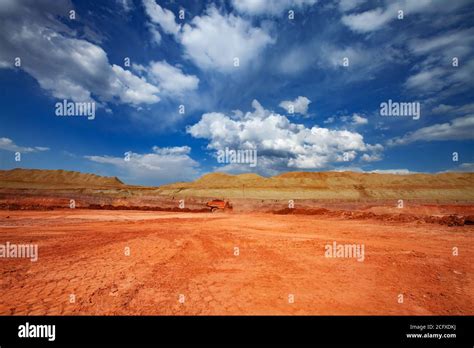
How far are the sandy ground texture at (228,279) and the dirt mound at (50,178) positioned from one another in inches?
3428

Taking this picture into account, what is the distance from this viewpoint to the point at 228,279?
6094 mm

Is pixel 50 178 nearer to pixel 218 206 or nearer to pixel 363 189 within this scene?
pixel 218 206

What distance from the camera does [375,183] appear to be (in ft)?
252

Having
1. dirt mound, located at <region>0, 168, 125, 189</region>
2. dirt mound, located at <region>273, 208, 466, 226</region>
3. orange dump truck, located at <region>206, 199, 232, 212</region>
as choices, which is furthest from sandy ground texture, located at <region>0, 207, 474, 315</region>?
dirt mound, located at <region>0, 168, 125, 189</region>

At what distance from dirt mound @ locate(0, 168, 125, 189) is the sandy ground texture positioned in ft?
286

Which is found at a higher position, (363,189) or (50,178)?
(50,178)

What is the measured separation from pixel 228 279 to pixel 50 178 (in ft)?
357

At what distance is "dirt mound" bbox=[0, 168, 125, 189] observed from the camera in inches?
3206

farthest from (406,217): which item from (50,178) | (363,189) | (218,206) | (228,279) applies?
(50,178)

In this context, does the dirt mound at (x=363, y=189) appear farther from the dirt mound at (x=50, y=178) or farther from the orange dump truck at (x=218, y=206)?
the dirt mound at (x=50, y=178)

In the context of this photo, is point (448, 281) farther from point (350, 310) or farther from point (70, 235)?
point (70, 235)

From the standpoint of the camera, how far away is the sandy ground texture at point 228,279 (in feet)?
15.3

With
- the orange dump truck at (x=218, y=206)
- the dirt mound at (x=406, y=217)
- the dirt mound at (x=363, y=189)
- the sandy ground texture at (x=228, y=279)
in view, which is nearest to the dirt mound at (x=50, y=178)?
the dirt mound at (x=363, y=189)

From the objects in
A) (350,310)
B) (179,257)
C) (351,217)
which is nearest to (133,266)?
(179,257)
